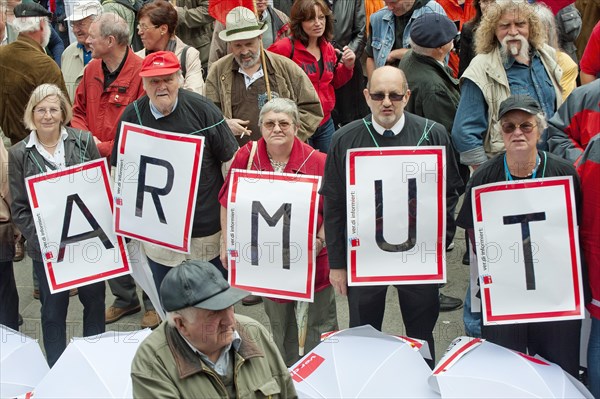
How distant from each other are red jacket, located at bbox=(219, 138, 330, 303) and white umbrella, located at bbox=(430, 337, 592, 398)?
1179 mm

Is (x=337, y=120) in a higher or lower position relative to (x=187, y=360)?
higher

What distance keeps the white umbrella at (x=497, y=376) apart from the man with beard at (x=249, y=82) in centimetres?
256

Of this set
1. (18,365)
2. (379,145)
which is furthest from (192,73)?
(18,365)

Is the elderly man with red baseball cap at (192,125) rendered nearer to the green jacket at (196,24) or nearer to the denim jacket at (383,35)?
the denim jacket at (383,35)

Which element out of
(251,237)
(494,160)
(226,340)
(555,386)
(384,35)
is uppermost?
(384,35)

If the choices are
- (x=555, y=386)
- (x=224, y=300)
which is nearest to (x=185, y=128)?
(x=224, y=300)

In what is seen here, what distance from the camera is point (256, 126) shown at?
671 centimetres

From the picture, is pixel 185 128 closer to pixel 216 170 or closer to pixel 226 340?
pixel 216 170

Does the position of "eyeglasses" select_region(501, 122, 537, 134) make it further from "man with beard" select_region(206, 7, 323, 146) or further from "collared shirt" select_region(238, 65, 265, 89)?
"collared shirt" select_region(238, 65, 265, 89)

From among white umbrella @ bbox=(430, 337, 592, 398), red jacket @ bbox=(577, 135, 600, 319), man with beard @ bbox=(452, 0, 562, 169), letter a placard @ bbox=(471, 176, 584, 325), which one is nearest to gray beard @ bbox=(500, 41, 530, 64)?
man with beard @ bbox=(452, 0, 562, 169)

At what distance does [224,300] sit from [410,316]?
2.05 metres

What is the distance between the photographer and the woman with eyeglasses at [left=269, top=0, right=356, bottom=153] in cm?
738

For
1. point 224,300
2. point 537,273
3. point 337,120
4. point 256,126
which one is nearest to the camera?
point 224,300

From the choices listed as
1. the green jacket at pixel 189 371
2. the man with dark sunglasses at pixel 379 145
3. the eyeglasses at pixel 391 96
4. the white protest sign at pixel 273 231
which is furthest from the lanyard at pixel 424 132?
the green jacket at pixel 189 371
